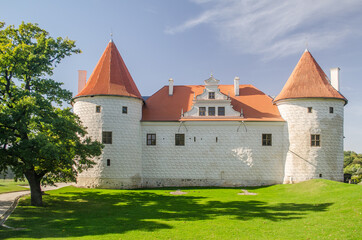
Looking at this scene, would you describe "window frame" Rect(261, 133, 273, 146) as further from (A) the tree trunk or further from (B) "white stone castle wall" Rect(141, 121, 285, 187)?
(A) the tree trunk

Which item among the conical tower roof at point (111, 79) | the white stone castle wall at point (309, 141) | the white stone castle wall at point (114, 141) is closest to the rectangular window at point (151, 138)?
the white stone castle wall at point (114, 141)

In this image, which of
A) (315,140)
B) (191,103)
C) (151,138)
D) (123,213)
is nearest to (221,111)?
(191,103)

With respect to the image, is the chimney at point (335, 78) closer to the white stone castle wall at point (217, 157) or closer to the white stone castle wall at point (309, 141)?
the white stone castle wall at point (309, 141)

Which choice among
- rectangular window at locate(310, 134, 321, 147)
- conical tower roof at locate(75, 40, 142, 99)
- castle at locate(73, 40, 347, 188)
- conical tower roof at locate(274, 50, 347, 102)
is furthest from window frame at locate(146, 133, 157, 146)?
rectangular window at locate(310, 134, 321, 147)

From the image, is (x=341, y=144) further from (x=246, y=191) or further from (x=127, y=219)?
(x=127, y=219)

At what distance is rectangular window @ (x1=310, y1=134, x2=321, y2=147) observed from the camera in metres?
27.7

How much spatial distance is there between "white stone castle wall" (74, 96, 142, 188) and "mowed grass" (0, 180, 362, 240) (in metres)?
3.59

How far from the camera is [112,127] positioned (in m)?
28.1

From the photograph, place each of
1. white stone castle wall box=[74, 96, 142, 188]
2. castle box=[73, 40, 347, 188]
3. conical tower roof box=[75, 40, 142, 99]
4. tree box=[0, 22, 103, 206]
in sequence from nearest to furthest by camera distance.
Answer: tree box=[0, 22, 103, 206] < white stone castle wall box=[74, 96, 142, 188] < castle box=[73, 40, 347, 188] < conical tower roof box=[75, 40, 142, 99]

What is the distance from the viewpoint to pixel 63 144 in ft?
60.6

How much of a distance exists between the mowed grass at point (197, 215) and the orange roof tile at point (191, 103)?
8195 millimetres

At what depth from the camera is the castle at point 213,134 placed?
91.0 feet

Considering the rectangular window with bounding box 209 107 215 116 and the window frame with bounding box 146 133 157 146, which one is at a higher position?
the rectangular window with bounding box 209 107 215 116

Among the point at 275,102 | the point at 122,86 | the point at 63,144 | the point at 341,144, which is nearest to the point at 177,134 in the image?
the point at 122,86
